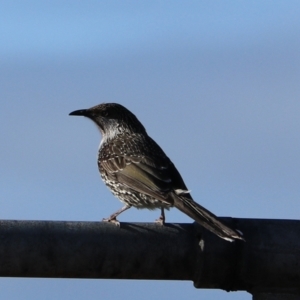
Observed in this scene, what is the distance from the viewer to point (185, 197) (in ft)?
23.6

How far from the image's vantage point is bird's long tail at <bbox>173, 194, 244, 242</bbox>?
14.3ft

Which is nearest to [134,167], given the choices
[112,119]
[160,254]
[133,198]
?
[133,198]

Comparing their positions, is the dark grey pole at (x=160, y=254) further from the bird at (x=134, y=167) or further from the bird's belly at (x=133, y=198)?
the bird's belly at (x=133, y=198)

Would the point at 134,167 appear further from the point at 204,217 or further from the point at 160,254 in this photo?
the point at 160,254

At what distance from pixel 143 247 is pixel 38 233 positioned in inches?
22.5

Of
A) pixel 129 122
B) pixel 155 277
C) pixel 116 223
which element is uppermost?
pixel 129 122

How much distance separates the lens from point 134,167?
870 centimetres

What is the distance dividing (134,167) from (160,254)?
4.47 metres

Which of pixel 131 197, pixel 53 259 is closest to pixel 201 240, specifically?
pixel 53 259

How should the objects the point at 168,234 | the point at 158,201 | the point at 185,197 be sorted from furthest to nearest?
the point at 158,201 < the point at 185,197 < the point at 168,234

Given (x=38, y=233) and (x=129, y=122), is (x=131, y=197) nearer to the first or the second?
(x=129, y=122)

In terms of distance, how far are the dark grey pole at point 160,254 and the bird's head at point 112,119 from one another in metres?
5.94

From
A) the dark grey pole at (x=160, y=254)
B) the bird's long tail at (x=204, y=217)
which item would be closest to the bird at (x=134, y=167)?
the bird's long tail at (x=204, y=217)

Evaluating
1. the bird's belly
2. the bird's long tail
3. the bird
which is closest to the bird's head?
the bird
